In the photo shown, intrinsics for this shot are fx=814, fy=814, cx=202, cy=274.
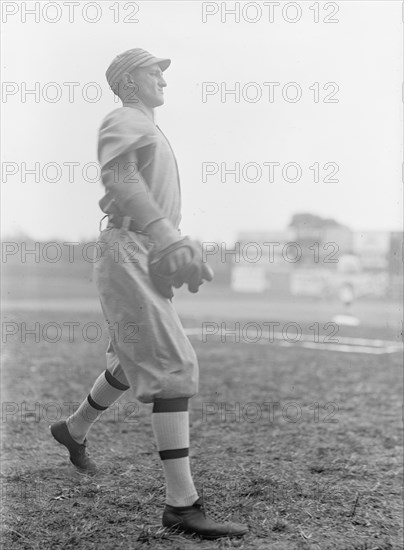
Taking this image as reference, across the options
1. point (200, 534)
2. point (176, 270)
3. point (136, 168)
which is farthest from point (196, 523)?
point (136, 168)

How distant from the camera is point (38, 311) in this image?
11.1m

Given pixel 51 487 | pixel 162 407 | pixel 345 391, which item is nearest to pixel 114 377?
pixel 162 407

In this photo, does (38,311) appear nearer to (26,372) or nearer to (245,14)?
(26,372)

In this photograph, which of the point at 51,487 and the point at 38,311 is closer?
the point at 51,487

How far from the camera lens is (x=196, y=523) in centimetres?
257

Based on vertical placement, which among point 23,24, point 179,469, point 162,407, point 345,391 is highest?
point 23,24

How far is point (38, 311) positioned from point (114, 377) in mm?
8523

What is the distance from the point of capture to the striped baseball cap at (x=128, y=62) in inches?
102

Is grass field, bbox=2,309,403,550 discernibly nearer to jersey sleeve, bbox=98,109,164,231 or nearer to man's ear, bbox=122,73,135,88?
jersey sleeve, bbox=98,109,164,231

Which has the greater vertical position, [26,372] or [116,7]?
[116,7]

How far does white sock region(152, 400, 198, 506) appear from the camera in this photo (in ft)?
8.38

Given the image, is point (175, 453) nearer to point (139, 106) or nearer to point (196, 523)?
point (196, 523)

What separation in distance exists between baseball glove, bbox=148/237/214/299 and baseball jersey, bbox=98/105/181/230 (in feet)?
0.35

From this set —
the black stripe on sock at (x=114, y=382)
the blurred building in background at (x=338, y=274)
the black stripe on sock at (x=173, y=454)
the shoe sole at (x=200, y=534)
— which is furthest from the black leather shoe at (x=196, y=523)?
the blurred building in background at (x=338, y=274)
